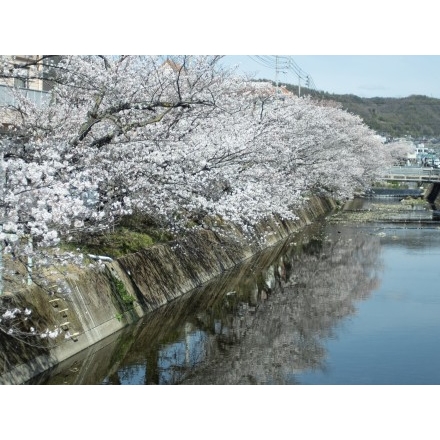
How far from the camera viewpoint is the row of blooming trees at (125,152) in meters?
7.57

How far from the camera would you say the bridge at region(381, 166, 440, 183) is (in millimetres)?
56281

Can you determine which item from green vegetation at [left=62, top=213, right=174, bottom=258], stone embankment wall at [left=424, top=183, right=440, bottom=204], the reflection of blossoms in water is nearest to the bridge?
stone embankment wall at [left=424, top=183, right=440, bottom=204]

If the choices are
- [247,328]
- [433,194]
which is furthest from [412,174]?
[247,328]

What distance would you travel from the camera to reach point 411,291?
51.7 ft

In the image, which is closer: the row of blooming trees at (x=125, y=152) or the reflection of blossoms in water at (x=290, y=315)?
the row of blooming trees at (x=125, y=152)

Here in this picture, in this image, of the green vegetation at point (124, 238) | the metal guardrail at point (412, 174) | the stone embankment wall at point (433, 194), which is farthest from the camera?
the metal guardrail at point (412, 174)

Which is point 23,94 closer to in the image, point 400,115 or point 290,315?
point 290,315

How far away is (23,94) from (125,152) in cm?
406

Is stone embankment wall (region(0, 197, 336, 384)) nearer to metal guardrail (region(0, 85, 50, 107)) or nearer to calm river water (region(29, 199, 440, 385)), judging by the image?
calm river water (region(29, 199, 440, 385))

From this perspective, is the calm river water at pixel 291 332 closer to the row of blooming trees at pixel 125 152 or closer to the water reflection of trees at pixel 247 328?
the water reflection of trees at pixel 247 328

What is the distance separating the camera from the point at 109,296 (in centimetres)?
1149

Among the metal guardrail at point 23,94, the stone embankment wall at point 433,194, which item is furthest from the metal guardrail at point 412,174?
the metal guardrail at point 23,94

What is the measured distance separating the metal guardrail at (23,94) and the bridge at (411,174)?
43.9 meters

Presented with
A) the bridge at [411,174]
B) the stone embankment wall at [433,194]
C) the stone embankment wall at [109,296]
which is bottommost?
the stone embankment wall at [433,194]
